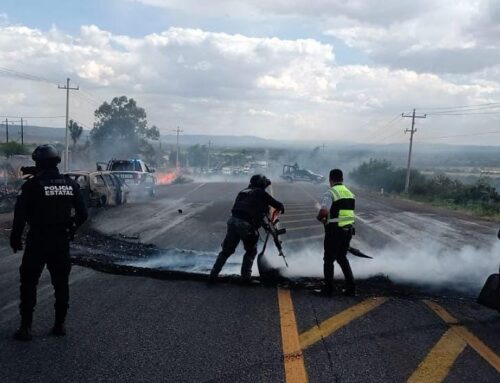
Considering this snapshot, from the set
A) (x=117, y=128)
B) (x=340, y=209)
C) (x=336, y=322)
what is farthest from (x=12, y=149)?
(x=336, y=322)

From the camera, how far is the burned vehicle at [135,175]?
80.2 feet

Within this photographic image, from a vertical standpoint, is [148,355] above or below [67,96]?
below

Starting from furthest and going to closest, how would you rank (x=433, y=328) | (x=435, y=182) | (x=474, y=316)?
(x=435, y=182) < (x=474, y=316) < (x=433, y=328)

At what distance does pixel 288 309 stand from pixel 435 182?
130 ft

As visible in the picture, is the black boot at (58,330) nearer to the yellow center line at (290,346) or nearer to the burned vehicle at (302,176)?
the yellow center line at (290,346)

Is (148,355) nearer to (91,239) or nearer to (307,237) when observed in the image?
(91,239)

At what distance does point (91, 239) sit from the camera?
11.6 m

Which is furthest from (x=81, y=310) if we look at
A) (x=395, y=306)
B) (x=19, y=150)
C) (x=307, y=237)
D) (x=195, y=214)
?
(x=19, y=150)

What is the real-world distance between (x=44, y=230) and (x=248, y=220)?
9.85ft

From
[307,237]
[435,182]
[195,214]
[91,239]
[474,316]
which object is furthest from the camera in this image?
[435,182]

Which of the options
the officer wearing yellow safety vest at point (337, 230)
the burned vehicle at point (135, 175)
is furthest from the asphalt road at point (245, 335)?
the burned vehicle at point (135, 175)

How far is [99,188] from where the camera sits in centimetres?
1872

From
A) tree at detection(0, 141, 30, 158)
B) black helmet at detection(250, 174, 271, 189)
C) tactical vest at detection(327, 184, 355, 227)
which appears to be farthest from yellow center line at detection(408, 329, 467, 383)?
tree at detection(0, 141, 30, 158)

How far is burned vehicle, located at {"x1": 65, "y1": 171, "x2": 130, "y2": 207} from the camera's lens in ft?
58.4
